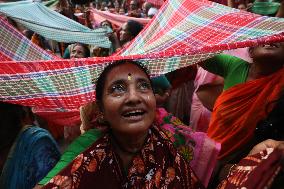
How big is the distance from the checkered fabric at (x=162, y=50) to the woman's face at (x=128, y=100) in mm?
80

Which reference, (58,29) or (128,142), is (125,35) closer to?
(58,29)

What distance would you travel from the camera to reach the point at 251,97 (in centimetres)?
248

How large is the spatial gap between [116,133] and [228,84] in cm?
120

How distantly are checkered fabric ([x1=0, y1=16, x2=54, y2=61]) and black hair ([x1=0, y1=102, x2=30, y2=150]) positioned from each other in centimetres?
42

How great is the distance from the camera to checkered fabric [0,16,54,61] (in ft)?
6.91

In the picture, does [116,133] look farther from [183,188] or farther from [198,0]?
[198,0]

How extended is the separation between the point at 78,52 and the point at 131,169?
107 inches

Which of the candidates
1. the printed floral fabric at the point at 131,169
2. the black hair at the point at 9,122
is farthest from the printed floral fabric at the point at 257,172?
the black hair at the point at 9,122

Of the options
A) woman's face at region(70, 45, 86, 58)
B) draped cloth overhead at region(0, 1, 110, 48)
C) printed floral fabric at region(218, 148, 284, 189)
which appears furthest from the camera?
woman's face at region(70, 45, 86, 58)

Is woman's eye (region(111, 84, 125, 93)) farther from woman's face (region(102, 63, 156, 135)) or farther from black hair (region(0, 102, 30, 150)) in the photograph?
black hair (region(0, 102, 30, 150))

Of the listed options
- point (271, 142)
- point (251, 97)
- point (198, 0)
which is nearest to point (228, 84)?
point (251, 97)

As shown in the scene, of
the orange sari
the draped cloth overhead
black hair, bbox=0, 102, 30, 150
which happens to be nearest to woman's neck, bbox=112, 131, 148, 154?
black hair, bbox=0, 102, 30, 150

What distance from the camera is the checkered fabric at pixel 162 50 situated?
4.86 ft

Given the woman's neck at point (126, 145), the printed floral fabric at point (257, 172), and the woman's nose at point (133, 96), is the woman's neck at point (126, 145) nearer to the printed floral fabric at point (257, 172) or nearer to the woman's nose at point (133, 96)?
the woman's nose at point (133, 96)
